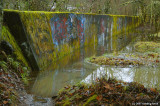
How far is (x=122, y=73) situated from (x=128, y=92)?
269 centimetres

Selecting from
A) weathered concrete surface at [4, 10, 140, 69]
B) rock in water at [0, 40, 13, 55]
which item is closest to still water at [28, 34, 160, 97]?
weathered concrete surface at [4, 10, 140, 69]

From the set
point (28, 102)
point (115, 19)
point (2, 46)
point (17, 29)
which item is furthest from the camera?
point (115, 19)

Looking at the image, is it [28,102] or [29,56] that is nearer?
[28,102]

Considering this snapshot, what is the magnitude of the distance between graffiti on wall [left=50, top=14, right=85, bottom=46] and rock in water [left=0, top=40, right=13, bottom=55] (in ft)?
10.1

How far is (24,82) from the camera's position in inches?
209

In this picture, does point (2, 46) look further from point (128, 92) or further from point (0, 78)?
point (128, 92)

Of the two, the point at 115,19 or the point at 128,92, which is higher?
the point at 115,19

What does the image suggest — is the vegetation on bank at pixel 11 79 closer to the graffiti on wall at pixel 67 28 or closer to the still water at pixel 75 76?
the still water at pixel 75 76

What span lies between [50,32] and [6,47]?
300cm

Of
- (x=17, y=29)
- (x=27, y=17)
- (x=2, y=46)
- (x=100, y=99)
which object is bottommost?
(x=100, y=99)

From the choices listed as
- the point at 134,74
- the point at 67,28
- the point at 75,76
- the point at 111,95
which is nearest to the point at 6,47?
the point at 75,76

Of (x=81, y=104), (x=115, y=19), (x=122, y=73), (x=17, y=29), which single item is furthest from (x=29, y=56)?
(x=115, y=19)

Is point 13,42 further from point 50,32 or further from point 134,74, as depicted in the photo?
point 134,74

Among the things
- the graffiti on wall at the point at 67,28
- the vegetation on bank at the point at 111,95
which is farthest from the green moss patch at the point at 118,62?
the vegetation on bank at the point at 111,95
